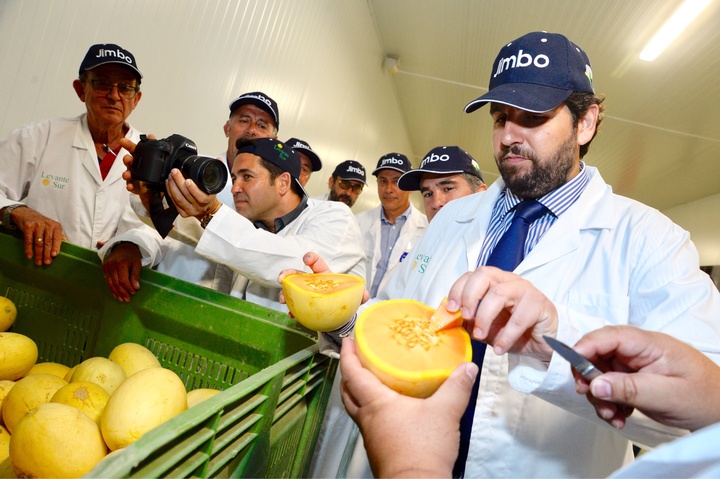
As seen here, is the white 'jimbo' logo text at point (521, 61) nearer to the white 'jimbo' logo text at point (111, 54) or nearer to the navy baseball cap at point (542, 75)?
the navy baseball cap at point (542, 75)

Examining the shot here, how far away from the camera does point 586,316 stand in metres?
0.87

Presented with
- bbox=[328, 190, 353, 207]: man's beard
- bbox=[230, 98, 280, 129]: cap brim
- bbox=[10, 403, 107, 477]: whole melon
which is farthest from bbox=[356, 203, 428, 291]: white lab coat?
bbox=[10, 403, 107, 477]: whole melon

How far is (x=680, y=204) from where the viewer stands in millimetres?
10648

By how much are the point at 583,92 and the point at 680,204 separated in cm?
1167

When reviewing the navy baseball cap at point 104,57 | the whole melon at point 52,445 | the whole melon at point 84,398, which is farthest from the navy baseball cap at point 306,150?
the whole melon at point 52,445

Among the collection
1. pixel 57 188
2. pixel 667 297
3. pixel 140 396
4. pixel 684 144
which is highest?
pixel 684 144

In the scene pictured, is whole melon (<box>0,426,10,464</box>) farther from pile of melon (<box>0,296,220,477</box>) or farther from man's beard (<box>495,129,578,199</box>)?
man's beard (<box>495,129,578,199</box>)

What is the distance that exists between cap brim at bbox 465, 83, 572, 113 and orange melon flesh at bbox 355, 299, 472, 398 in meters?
0.60

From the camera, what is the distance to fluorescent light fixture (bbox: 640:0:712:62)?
402cm

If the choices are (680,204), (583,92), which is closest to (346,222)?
(583,92)

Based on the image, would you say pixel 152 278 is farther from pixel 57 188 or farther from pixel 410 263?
pixel 57 188

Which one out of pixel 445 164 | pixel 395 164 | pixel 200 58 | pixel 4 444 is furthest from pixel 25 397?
pixel 395 164

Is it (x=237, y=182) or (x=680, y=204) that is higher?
(x=680, y=204)

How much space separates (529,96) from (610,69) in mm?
5196
